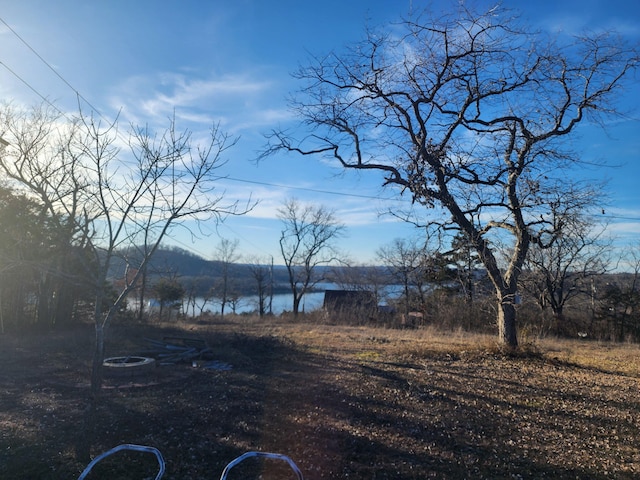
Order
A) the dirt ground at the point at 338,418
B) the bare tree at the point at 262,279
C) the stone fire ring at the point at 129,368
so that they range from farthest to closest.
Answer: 1. the bare tree at the point at 262,279
2. the stone fire ring at the point at 129,368
3. the dirt ground at the point at 338,418

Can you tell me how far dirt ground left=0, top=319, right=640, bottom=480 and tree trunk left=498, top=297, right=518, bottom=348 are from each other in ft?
2.56

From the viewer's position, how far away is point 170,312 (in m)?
31.2

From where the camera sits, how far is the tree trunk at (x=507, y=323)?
12.0 metres

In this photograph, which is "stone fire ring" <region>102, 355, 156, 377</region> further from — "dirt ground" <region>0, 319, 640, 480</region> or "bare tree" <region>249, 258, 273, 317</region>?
"bare tree" <region>249, 258, 273, 317</region>

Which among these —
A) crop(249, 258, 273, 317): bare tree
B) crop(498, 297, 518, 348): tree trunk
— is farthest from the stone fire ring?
crop(249, 258, 273, 317): bare tree

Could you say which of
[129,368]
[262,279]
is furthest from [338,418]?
[262,279]

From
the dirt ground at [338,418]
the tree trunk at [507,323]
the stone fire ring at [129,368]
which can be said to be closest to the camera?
the dirt ground at [338,418]

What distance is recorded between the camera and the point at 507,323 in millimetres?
12133

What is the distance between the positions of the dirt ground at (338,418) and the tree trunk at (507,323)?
78 cm

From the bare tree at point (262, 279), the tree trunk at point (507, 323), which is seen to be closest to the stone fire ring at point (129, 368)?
the tree trunk at point (507, 323)

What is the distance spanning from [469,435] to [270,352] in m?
8.08

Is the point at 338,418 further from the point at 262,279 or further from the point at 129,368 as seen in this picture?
the point at 262,279

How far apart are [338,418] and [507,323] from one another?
7.55 m

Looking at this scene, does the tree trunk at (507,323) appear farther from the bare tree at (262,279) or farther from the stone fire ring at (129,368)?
the bare tree at (262,279)
